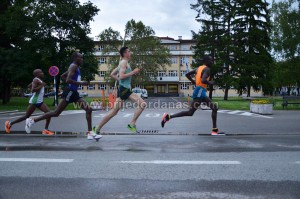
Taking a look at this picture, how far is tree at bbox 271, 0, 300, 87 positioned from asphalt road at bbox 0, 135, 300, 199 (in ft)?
152

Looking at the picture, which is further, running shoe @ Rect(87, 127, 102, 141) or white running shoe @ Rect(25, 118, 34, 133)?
white running shoe @ Rect(25, 118, 34, 133)

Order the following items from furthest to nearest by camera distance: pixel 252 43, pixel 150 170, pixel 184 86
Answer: pixel 184 86, pixel 252 43, pixel 150 170

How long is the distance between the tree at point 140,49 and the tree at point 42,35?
27324 mm

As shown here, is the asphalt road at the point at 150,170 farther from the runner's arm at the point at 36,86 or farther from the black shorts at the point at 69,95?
the runner's arm at the point at 36,86

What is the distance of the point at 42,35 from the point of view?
33000 mm

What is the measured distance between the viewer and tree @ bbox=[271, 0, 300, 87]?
49.6 meters

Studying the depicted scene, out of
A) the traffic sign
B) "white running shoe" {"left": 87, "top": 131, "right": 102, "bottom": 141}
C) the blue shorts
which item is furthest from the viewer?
the traffic sign

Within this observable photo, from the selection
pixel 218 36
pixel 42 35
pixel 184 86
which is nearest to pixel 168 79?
pixel 184 86

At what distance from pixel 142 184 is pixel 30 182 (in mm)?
1308

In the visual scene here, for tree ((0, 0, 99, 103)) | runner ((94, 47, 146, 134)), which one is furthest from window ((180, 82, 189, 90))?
runner ((94, 47, 146, 134))

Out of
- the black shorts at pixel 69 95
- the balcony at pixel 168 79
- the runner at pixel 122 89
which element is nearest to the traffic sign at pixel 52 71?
the black shorts at pixel 69 95

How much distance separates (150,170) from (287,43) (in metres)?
50.1

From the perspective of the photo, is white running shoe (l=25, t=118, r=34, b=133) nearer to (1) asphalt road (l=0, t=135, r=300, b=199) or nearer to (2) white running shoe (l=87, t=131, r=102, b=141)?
(1) asphalt road (l=0, t=135, r=300, b=199)

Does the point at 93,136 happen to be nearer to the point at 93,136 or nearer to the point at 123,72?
the point at 93,136
